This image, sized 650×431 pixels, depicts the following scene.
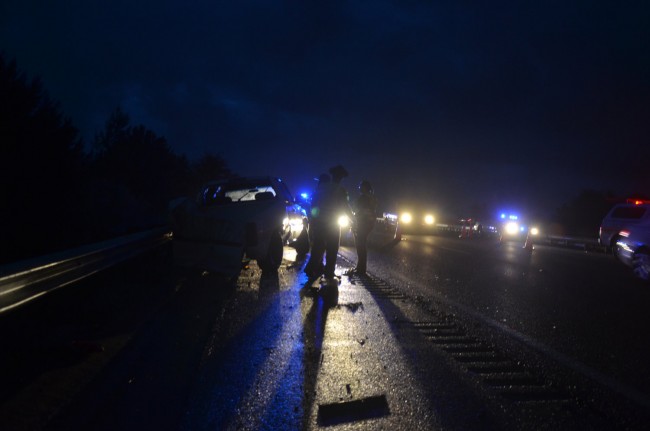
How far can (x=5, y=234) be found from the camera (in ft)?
26.9

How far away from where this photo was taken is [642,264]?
10.4 meters

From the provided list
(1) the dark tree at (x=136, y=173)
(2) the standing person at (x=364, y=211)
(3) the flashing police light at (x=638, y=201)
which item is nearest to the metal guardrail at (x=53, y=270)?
(2) the standing person at (x=364, y=211)

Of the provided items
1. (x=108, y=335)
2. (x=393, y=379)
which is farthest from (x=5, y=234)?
(x=393, y=379)

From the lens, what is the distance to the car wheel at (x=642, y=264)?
33.2ft

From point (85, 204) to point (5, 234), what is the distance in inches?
127

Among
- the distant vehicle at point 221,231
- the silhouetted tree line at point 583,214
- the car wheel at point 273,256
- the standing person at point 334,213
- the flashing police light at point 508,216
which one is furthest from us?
the silhouetted tree line at point 583,214

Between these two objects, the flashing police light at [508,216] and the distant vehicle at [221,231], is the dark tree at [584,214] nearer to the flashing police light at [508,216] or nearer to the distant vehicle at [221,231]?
the flashing police light at [508,216]

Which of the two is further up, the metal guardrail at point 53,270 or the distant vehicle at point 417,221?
the distant vehicle at point 417,221

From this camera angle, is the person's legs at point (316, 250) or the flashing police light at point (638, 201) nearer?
the person's legs at point (316, 250)

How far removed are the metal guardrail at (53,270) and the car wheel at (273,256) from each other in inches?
104

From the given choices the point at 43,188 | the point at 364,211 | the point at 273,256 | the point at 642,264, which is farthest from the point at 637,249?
the point at 43,188

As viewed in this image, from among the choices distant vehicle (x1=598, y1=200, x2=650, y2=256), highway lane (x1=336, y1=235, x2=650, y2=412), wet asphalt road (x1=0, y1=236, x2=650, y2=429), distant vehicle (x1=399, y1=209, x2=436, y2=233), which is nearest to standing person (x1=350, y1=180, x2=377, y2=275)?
highway lane (x1=336, y1=235, x2=650, y2=412)

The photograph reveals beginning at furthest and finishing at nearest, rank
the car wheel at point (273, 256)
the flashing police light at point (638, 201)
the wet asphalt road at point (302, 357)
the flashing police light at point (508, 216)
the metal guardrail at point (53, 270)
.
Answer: the flashing police light at point (508, 216) → the flashing police light at point (638, 201) → the car wheel at point (273, 256) → the metal guardrail at point (53, 270) → the wet asphalt road at point (302, 357)

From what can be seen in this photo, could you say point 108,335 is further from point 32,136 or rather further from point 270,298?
point 32,136
